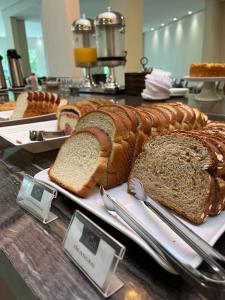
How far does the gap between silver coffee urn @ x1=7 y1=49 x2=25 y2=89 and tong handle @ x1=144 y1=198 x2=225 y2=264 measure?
3.01 meters

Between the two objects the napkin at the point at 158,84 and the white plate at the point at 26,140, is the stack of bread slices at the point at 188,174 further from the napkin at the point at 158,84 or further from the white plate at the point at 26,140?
Result: the napkin at the point at 158,84

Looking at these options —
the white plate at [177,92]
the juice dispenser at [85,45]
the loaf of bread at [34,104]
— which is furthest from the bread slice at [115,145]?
the juice dispenser at [85,45]

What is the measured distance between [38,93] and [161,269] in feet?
4.00

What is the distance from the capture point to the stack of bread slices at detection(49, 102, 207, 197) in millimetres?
540

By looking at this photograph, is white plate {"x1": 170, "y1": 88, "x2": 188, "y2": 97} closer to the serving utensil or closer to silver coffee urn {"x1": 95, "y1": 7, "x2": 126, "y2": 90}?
silver coffee urn {"x1": 95, "y1": 7, "x2": 126, "y2": 90}

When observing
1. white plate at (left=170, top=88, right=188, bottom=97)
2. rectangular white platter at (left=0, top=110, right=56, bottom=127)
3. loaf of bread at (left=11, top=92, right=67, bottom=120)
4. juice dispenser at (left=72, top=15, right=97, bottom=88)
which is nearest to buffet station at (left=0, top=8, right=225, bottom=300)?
Answer: rectangular white platter at (left=0, top=110, right=56, bottom=127)

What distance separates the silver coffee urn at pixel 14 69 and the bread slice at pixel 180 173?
9.50ft

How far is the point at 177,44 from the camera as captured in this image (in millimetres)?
8766

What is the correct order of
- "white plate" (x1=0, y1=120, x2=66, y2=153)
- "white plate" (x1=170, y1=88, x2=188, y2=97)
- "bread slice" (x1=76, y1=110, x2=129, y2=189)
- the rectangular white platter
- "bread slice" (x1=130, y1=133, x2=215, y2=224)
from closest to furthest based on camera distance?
"bread slice" (x1=130, y1=133, x2=215, y2=224)
"bread slice" (x1=76, y1=110, x2=129, y2=189)
"white plate" (x1=0, y1=120, x2=66, y2=153)
the rectangular white platter
"white plate" (x1=170, y1=88, x2=188, y2=97)

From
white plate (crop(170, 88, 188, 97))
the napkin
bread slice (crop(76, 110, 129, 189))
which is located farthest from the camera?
white plate (crop(170, 88, 188, 97))

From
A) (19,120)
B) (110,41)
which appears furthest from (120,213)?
(110,41)

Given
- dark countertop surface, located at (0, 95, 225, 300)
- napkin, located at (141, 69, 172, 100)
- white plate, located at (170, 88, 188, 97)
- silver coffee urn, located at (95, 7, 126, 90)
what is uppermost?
silver coffee urn, located at (95, 7, 126, 90)

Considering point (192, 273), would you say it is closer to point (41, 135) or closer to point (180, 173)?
point (180, 173)

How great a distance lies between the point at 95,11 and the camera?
22.5 feet
